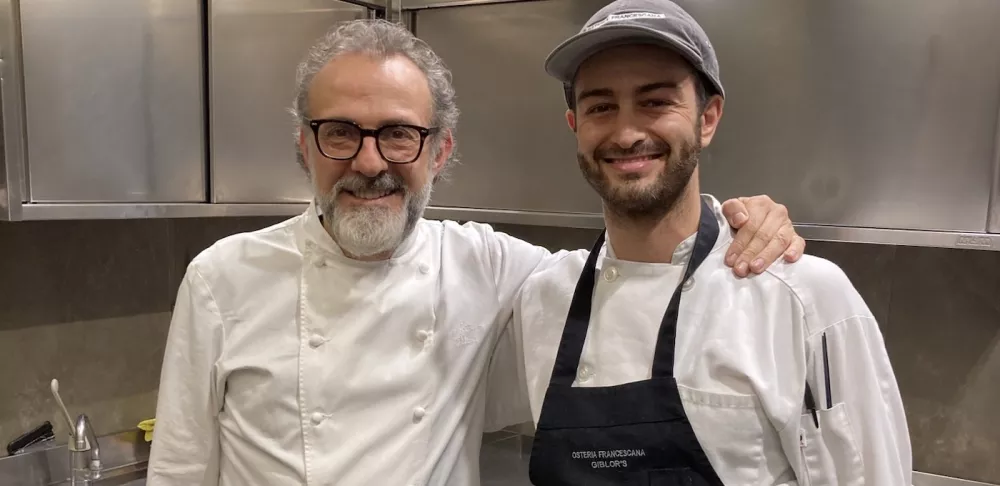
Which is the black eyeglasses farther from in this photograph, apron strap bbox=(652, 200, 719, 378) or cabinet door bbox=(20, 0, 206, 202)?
cabinet door bbox=(20, 0, 206, 202)

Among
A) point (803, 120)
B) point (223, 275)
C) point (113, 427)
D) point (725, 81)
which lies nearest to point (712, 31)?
point (725, 81)

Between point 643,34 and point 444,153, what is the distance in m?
0.45

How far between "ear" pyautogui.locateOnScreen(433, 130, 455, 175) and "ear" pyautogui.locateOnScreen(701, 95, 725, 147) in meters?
0.44

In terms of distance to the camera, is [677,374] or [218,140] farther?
[218,140]

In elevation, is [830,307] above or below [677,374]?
above

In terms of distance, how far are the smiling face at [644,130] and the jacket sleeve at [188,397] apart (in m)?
0.65

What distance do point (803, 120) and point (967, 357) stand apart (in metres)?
0.68

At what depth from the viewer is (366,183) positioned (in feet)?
3.71

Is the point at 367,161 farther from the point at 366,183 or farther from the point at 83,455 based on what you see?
the point at 83,455

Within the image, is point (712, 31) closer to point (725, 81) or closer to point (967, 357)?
point (725, 81)

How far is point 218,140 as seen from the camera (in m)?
1.75

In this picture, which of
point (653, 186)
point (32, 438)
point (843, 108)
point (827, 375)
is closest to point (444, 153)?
point (653, 186)

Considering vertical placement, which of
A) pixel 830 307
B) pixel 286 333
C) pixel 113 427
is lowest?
pixel 113 427

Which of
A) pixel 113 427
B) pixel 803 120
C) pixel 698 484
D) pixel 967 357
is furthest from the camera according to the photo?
pixel 113 427
